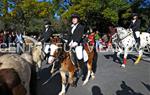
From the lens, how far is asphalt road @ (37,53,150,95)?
12320mm

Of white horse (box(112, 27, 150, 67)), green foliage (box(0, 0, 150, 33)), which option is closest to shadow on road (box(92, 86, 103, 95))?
white horse (box(112, 27, 150, 67))

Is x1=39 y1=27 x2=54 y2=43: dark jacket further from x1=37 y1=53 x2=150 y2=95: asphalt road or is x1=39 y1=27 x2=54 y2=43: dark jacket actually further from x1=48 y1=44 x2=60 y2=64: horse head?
x1=48 y1=44 x2=60 y2=64: horse head

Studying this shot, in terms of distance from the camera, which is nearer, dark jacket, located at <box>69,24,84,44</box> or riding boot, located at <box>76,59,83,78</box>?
dark jacket, located at <box>69,24,84,44</box>

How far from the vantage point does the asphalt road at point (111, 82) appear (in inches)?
485

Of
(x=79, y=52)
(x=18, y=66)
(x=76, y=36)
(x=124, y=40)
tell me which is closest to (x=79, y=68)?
(x=79, y=52)

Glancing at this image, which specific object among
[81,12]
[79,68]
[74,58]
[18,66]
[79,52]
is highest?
[81,12]

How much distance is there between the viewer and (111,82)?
45.1ft

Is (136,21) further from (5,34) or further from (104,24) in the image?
(104,24)

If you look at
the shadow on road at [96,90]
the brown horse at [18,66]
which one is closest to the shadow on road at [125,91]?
the shadow on road at [96,90]

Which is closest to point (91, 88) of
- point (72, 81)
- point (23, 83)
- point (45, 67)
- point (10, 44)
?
point (72, 81)

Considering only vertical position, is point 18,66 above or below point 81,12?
below

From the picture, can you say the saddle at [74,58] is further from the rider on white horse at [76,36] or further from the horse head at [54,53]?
the horse head at [54,53]

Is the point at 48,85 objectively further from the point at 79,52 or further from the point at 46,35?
the point at 46,35

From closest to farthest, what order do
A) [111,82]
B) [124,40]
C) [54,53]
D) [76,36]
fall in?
[54,53] → [76,36] → [111,82] → [124,40]
